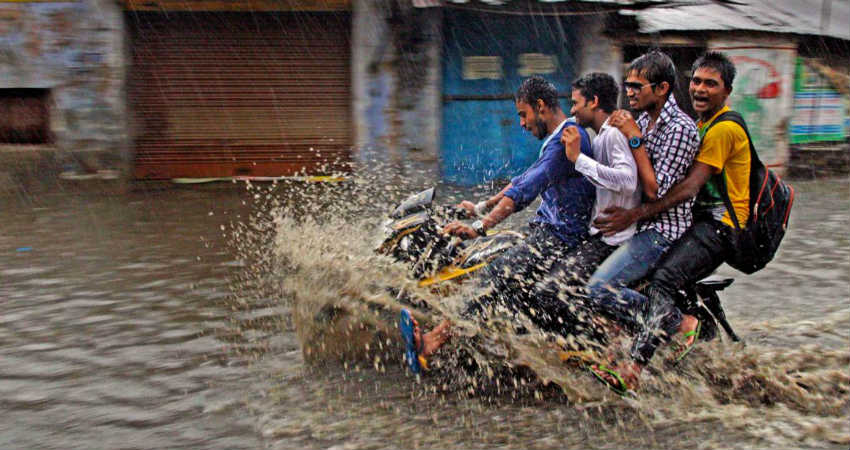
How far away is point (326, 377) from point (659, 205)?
6.28ft

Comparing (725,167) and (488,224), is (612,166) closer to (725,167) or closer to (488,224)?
(725,167)

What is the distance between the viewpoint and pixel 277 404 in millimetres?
4172

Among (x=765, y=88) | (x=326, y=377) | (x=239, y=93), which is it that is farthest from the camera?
(x=765, y=88)

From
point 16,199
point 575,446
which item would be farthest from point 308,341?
point 16,199

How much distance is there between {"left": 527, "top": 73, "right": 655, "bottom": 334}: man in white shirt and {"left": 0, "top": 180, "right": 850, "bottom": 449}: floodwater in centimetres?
28

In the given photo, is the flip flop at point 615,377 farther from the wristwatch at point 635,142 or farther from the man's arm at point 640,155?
the wristwatch at point 635,142

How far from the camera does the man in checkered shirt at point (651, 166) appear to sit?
155 inches

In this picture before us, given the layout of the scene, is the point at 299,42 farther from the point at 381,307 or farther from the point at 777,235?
the point at 777,235

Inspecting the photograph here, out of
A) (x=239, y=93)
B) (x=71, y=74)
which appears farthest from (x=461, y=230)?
(x=71, y=74)

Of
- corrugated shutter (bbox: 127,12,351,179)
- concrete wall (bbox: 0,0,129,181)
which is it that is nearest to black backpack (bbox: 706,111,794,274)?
corrugated shutter (bbox: 127,12,351,179)

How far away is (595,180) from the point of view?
395 cm

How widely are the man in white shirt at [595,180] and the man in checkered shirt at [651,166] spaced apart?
5 centimetres

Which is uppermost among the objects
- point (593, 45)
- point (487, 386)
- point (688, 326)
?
point (593, 45)

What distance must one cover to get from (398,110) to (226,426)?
9279 mm
